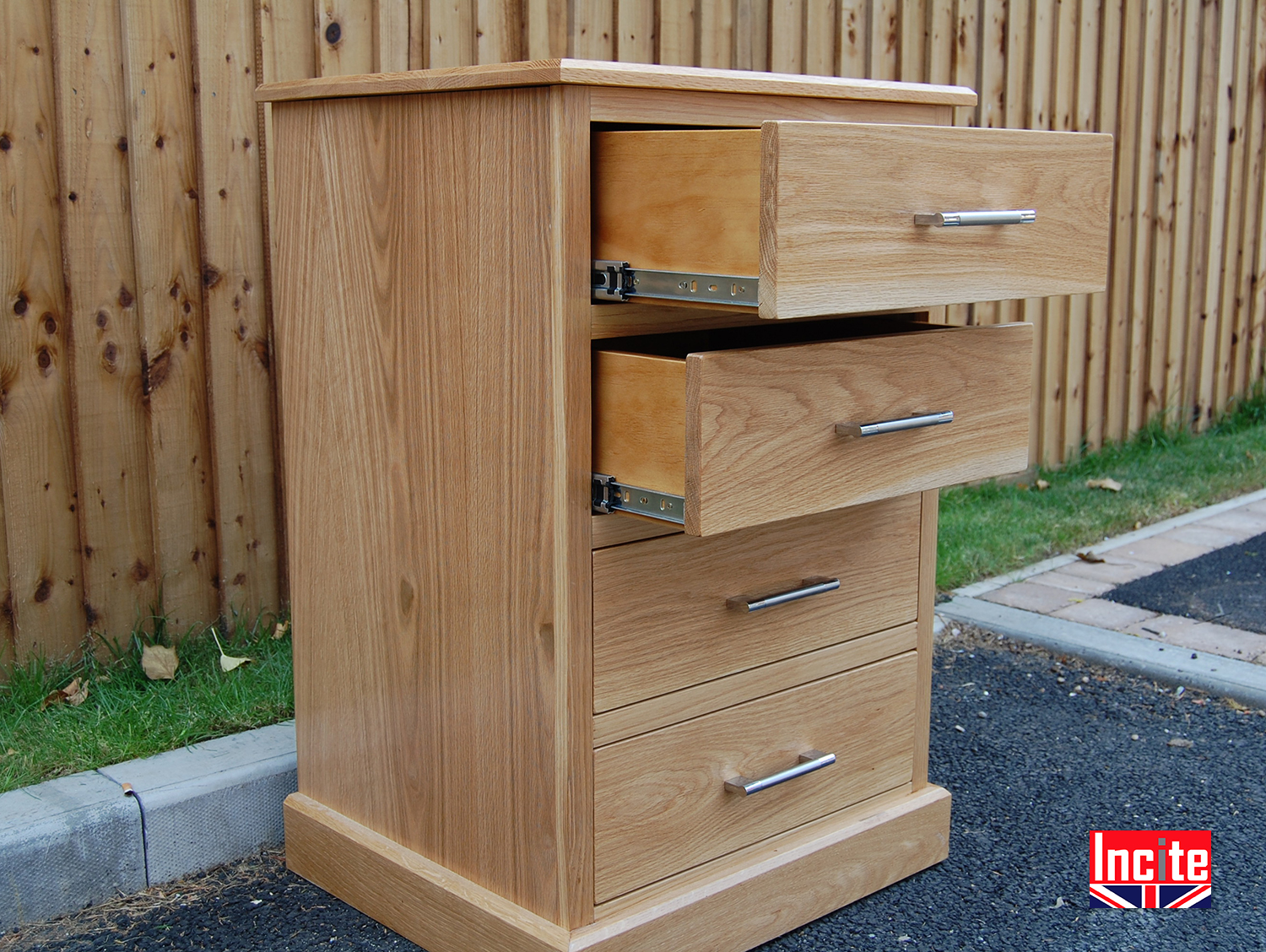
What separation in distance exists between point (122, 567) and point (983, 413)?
1761 millimetres

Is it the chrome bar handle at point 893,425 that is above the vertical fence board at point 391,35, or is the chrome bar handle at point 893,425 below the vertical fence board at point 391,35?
below

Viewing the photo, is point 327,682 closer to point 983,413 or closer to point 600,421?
point 600,421

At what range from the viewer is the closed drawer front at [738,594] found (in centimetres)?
190

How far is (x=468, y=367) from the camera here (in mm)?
1895

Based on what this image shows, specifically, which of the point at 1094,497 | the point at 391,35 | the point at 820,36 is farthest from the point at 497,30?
the point at 1094,497

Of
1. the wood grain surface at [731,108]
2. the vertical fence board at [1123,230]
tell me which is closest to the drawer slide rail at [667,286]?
the wood grain surface at [731,108]

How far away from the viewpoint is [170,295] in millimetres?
2730

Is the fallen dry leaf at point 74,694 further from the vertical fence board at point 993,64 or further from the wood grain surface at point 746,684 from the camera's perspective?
the vertical fence board at point 993,64

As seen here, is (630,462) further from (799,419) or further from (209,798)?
(209,798)

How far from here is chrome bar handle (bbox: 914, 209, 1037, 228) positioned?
1727 mm

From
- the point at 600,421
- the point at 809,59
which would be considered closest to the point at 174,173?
the point at 600,421

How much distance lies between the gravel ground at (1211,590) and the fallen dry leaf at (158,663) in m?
2.56

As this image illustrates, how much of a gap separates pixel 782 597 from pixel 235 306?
4.72 feet

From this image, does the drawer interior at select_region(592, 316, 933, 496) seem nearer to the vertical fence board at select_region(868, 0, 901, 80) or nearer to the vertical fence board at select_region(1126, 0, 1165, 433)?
the vertical fence board at select_region(868, 0, 901, 80)
